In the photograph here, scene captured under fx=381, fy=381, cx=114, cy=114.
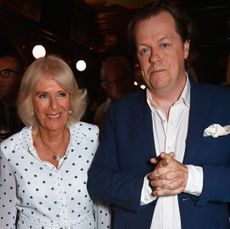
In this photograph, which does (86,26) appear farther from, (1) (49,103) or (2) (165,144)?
(2) (165,144)

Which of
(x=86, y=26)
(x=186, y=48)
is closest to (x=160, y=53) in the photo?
(x=186, y=48)

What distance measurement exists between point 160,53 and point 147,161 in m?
0.43

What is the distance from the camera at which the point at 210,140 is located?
1454 mm

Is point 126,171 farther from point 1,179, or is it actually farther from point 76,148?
point 1,179

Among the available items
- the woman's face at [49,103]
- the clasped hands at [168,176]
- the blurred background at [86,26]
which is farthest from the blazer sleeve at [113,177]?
the blurred background at [86,26]

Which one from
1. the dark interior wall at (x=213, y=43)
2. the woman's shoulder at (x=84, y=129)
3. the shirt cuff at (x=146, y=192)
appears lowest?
the shirt cuff at (x=146, y=192)

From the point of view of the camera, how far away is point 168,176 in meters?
1.29

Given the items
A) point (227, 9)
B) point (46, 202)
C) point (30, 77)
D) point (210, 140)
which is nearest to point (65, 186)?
point (46, 202)

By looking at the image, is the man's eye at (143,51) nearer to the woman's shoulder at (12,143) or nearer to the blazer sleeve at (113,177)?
the blazer sleeve at (113,177)

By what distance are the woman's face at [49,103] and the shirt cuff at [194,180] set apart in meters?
0.74

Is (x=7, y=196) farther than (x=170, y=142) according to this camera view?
Yes

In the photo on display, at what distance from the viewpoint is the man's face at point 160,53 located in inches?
60.1

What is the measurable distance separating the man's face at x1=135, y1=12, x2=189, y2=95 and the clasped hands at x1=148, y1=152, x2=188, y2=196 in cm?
35

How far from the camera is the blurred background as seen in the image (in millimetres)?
5598
